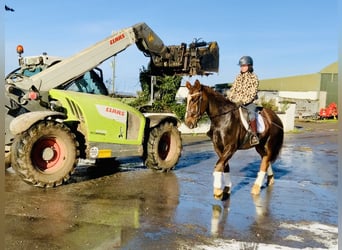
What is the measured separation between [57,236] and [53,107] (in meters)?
3.87

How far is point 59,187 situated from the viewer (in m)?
8.44

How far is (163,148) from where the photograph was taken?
1095 centimetres

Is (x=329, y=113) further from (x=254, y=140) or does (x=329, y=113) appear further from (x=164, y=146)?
(x=254, y=140)

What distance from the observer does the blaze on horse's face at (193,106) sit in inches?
305

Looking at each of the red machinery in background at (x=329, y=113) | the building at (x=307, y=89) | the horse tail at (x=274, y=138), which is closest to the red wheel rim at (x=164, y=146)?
the horse tail at (x=274, y=138)

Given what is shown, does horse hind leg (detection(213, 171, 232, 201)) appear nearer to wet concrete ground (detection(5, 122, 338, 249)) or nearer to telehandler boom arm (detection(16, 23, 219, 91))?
wet concrete ground (detection(5, 122, 338, 249))

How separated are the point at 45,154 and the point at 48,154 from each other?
61 mm

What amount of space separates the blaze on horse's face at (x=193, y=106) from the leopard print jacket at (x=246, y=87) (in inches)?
42.8

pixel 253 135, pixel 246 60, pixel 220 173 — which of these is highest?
pixel 246 60

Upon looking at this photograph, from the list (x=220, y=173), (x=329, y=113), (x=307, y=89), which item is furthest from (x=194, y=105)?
(x=307, y=89)

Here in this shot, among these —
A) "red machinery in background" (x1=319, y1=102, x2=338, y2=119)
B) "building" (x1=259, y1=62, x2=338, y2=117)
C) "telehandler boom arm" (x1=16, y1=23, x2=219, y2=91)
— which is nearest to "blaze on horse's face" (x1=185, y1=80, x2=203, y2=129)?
"telehandler boom arm" (x1=16, y1=23, x2=219, y2=91)

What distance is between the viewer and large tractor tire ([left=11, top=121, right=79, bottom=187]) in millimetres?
7992

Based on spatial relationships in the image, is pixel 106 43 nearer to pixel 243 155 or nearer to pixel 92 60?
pixel 92 60

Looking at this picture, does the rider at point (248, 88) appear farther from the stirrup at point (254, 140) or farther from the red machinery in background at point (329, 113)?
the red machinery in background at point (329, 113)
